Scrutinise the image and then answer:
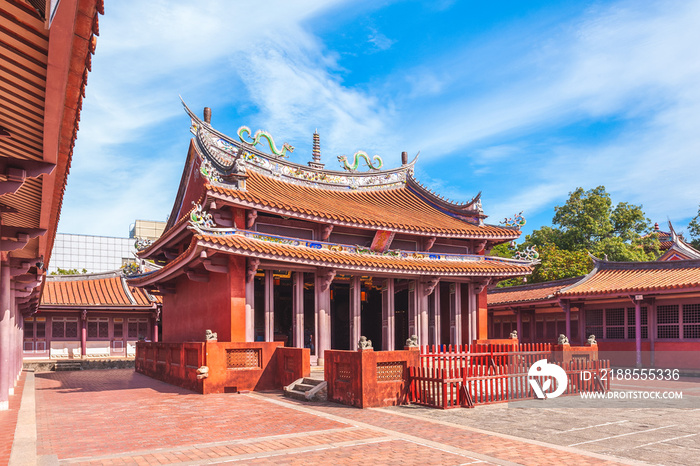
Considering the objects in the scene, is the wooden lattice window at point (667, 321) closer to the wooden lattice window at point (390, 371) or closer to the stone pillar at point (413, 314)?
the stone pillar at point (413, 314)

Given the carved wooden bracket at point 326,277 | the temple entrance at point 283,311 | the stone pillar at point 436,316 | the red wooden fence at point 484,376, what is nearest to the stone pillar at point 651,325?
the stone pillar at point 436,316

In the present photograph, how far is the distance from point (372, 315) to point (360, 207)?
6.90 m

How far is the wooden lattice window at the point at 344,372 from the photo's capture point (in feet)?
42.3

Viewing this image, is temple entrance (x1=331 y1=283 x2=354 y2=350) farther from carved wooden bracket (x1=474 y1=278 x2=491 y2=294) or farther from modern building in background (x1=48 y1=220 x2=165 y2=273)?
modern building in background (x1=48 y1=220 x2=165 y2=273)

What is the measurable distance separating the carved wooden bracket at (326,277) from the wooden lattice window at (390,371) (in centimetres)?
580

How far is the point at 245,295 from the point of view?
17000 mm

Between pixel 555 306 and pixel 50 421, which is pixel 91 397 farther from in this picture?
pixel 555 306

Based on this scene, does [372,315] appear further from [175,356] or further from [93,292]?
[93,292]

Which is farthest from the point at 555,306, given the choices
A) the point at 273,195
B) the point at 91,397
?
the point at 91,397

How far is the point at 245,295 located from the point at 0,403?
6883 millimetres

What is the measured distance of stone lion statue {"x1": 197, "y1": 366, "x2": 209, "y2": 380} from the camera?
48.8 ft

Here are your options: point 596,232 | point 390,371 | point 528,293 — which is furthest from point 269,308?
point 596,232

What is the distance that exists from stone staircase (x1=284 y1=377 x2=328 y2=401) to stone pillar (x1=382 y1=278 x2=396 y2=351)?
19.4 ft

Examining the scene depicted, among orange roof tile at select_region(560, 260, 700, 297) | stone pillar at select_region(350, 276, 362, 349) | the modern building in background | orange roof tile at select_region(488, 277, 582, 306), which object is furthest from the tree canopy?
the modern building in background
